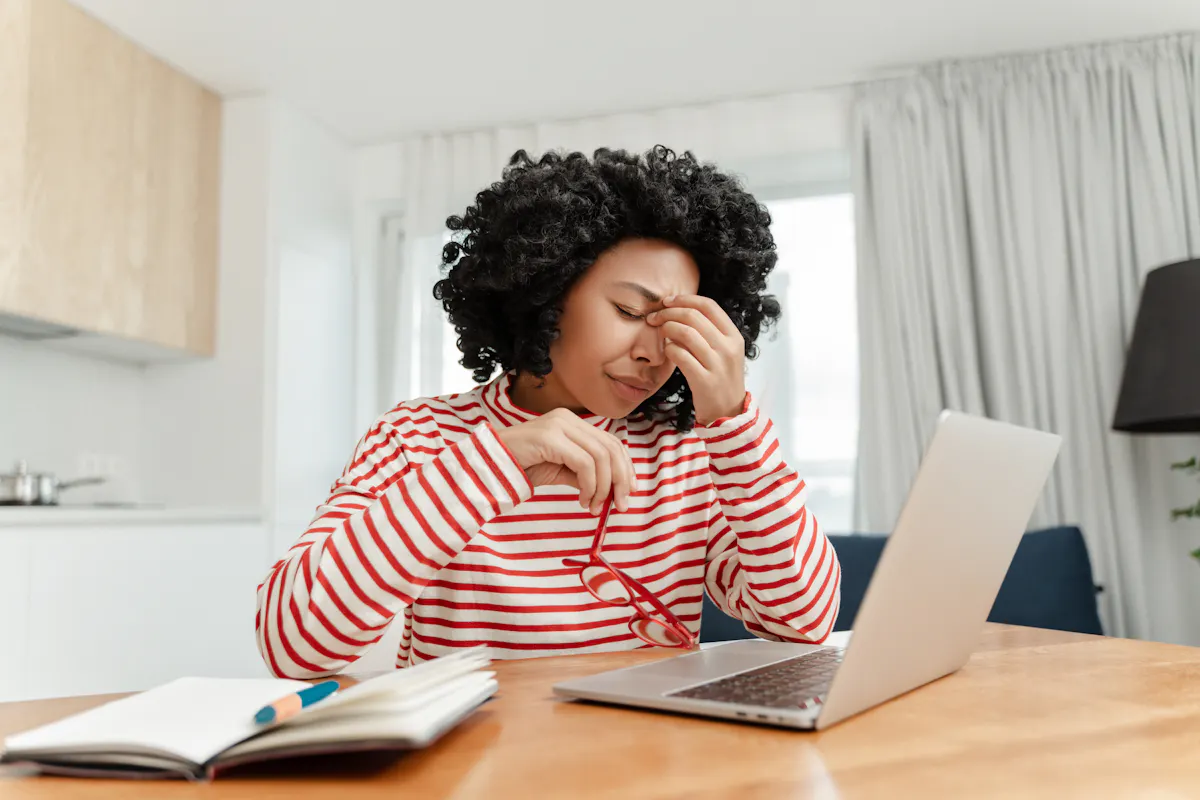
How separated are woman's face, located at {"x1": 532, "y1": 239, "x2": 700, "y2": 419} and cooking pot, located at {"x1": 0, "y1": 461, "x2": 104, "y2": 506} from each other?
2.07 metres

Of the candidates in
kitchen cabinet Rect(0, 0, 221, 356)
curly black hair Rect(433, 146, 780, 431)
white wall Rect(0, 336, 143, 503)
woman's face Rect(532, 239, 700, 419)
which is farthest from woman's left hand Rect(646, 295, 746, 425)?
white wall Rect(0, 336, 143, 503)

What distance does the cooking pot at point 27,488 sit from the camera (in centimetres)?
266

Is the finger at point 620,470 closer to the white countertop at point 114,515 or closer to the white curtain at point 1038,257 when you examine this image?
the white countertop at point 114,515

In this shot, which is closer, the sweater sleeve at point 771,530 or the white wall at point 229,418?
the sweater sleeve at point 771,530

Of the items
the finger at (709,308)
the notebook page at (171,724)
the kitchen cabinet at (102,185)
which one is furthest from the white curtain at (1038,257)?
the notebook page at (171,724)

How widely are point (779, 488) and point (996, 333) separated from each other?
2.35 metres

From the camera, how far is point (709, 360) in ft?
3.56

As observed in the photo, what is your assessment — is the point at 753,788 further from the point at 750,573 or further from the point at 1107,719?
the point at 750,573

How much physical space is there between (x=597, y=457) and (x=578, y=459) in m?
0.02

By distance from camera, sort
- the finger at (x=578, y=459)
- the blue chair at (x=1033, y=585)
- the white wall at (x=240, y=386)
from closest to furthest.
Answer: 1. the finger at (x=578, y=459)
2. the blue chair at (x=1033, y=585)
3. the white wall at (x=240, y=386)

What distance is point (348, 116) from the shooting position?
3.65 m

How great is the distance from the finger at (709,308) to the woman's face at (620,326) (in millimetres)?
54

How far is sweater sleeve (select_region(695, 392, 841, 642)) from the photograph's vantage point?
1.08 metres

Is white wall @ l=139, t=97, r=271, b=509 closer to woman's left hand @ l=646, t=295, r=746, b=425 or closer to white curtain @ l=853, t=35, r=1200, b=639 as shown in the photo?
white curtain @ l=853, t=35, r=1200, b=639
